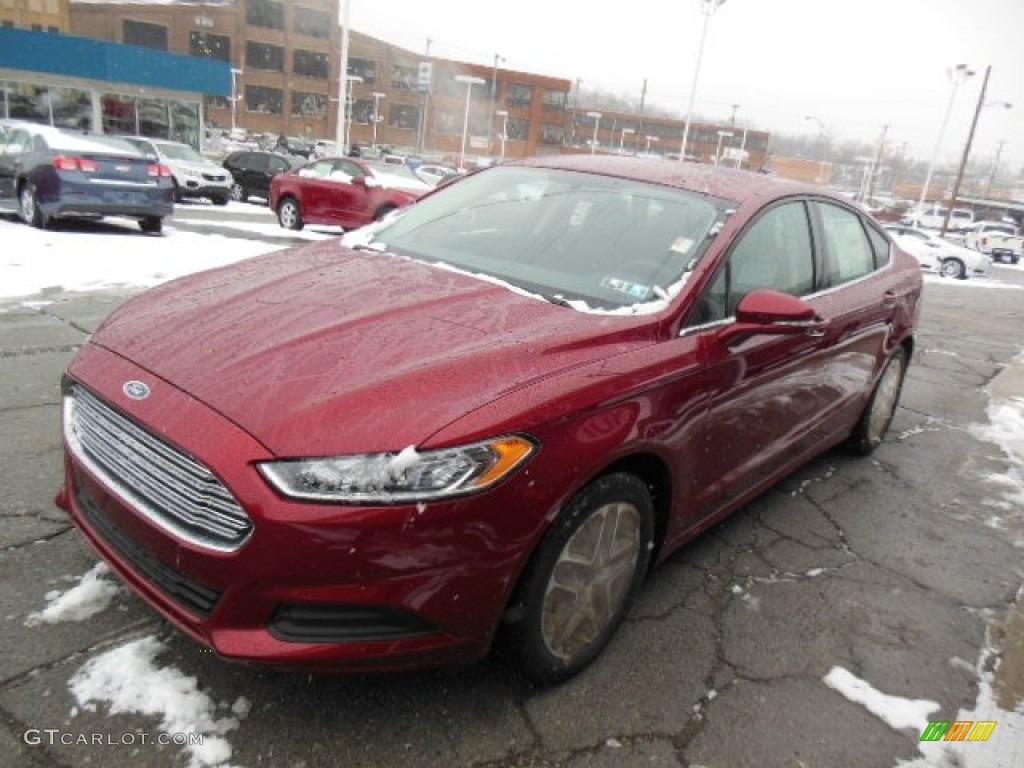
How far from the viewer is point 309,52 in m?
70.6

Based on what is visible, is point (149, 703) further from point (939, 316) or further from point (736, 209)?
point (939, 316)

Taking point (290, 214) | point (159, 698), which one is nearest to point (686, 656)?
point (159, 698)

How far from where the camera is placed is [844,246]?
3.89 meters

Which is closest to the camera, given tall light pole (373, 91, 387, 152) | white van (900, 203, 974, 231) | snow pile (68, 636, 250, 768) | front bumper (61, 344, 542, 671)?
front bumper (61, 344, 542, 671)

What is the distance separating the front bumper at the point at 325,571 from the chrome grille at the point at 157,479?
28 mm

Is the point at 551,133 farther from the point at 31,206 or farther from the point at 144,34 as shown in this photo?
the point at 31,206

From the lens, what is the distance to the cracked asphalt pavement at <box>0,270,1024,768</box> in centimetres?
203

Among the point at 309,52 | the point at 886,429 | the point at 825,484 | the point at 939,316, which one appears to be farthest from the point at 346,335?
the point at 309,52

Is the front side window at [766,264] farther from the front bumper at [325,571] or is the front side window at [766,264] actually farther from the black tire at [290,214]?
the black tire at [290,214]

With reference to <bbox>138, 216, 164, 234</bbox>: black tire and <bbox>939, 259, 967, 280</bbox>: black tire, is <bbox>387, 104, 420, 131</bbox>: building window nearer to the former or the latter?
<bbox>939, 259, 967, 280</bbox>: black tire

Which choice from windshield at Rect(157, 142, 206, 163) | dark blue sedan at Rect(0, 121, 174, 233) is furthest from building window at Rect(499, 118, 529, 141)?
dark blue sedan at Rect(0, 121, 174, 233)

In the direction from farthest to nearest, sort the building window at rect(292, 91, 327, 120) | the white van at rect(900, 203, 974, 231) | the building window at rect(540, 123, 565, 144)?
the building window at rect(540, 123, 565, 144)
the building window at rect(292, 91, 327, 120)
the white van at rect(900, 203, 974, 231)

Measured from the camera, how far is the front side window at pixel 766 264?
272 cm

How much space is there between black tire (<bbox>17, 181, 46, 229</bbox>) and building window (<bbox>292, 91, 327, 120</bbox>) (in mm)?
67707
